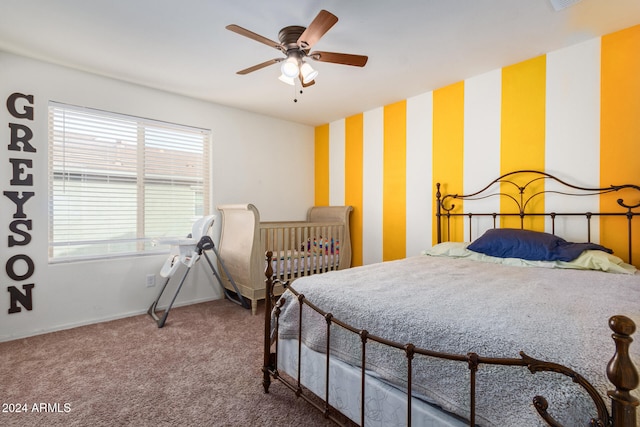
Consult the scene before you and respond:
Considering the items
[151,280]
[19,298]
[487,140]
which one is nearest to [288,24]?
[487,140]

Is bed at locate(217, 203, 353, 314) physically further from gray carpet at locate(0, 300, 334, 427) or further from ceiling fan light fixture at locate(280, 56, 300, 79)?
ceiling fan light fixture at locate(280, 56, 300, 79)

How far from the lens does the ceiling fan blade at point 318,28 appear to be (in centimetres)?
154

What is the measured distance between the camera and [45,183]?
8.50ft

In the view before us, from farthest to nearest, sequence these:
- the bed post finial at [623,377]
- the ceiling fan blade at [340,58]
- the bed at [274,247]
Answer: the bed at [274,247] < the ceiling fan blade at [340,58] < the bed post finial at [623,377]

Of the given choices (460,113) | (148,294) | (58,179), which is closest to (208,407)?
(148,294)

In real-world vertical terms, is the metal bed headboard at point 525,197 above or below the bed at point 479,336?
above

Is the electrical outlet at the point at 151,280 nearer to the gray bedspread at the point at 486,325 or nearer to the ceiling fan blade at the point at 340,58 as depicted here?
the gray bedspread at the point at 486,325

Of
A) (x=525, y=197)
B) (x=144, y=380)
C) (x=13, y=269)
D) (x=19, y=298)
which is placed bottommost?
(x=144, y=380)

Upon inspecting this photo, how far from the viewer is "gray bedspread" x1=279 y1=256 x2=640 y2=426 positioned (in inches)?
32.6

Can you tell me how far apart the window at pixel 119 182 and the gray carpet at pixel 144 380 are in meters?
0.83

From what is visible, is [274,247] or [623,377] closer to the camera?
[623,377]

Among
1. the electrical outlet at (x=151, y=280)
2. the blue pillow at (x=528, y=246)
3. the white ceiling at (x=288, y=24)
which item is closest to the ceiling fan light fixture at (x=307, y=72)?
the white ceiling at (x=288, y=24)

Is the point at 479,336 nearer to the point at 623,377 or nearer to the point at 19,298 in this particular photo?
the point at 623,377

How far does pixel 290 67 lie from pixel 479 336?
179 cm
